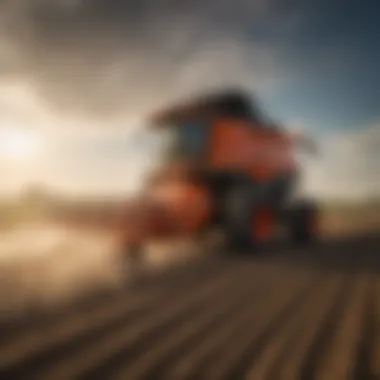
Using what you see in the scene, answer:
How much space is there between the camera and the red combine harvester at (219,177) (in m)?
2.79

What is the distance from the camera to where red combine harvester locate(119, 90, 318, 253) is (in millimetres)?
2788

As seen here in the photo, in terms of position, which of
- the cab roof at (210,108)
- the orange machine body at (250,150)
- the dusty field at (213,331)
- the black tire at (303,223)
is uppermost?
the cab roof at (210,108)

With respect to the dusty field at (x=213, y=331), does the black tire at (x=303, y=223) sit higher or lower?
higher

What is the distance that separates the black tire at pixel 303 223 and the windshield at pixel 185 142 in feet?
3.04

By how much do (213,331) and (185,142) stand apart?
1.53 m

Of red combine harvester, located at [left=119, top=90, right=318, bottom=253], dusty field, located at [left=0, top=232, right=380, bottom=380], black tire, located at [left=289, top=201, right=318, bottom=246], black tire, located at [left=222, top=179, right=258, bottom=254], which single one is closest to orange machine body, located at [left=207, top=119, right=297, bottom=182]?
red combine harvester, located at [left=119, top=90, right=318, bottom=253]

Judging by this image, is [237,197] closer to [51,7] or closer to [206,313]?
[206,313]

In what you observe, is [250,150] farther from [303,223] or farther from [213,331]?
[213,331]

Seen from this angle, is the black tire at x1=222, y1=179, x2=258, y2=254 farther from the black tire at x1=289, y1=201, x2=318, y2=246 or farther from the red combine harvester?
the black tire at x1=289, y1=201, x2=318, y2=246

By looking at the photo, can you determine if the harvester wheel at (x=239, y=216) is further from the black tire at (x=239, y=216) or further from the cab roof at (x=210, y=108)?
the cab roof at (x=210, y=108)

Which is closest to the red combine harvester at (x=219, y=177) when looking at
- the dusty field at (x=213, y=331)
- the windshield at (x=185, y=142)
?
the windshield at (x=185, y=142)

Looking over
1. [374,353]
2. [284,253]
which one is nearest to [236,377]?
[374,353]

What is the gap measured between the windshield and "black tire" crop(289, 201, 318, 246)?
926 millimetres

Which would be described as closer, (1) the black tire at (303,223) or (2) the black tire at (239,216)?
(2) the black tire at (239,216)
